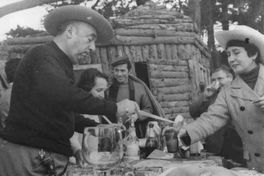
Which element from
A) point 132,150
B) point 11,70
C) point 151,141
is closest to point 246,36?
point 151,141

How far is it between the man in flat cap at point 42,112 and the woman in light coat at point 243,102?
97 cm

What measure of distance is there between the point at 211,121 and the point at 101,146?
1.00 m

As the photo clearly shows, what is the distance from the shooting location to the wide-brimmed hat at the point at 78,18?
10.2ft

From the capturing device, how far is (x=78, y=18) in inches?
124

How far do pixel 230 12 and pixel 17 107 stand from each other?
730 inches

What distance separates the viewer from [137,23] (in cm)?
1103

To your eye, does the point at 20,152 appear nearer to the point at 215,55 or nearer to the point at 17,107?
the point at 17,107

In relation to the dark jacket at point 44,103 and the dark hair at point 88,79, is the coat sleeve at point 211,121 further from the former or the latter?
the dark hair at point 88,79

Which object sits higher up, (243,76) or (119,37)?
(243,76)

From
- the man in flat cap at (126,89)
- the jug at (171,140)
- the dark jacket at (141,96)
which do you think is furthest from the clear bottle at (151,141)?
the man in flat cap at (126,89)

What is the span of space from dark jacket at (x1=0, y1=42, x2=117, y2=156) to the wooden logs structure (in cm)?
709

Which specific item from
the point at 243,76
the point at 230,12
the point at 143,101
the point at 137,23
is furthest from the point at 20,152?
the point at 230,12

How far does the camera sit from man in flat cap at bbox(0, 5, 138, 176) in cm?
282

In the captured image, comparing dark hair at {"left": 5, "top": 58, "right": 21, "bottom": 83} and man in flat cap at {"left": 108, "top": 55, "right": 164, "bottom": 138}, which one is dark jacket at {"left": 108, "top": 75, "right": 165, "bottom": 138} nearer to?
man in flat cap at {"left": 108, "top": 55, "right": 164, "bottom": 138}
